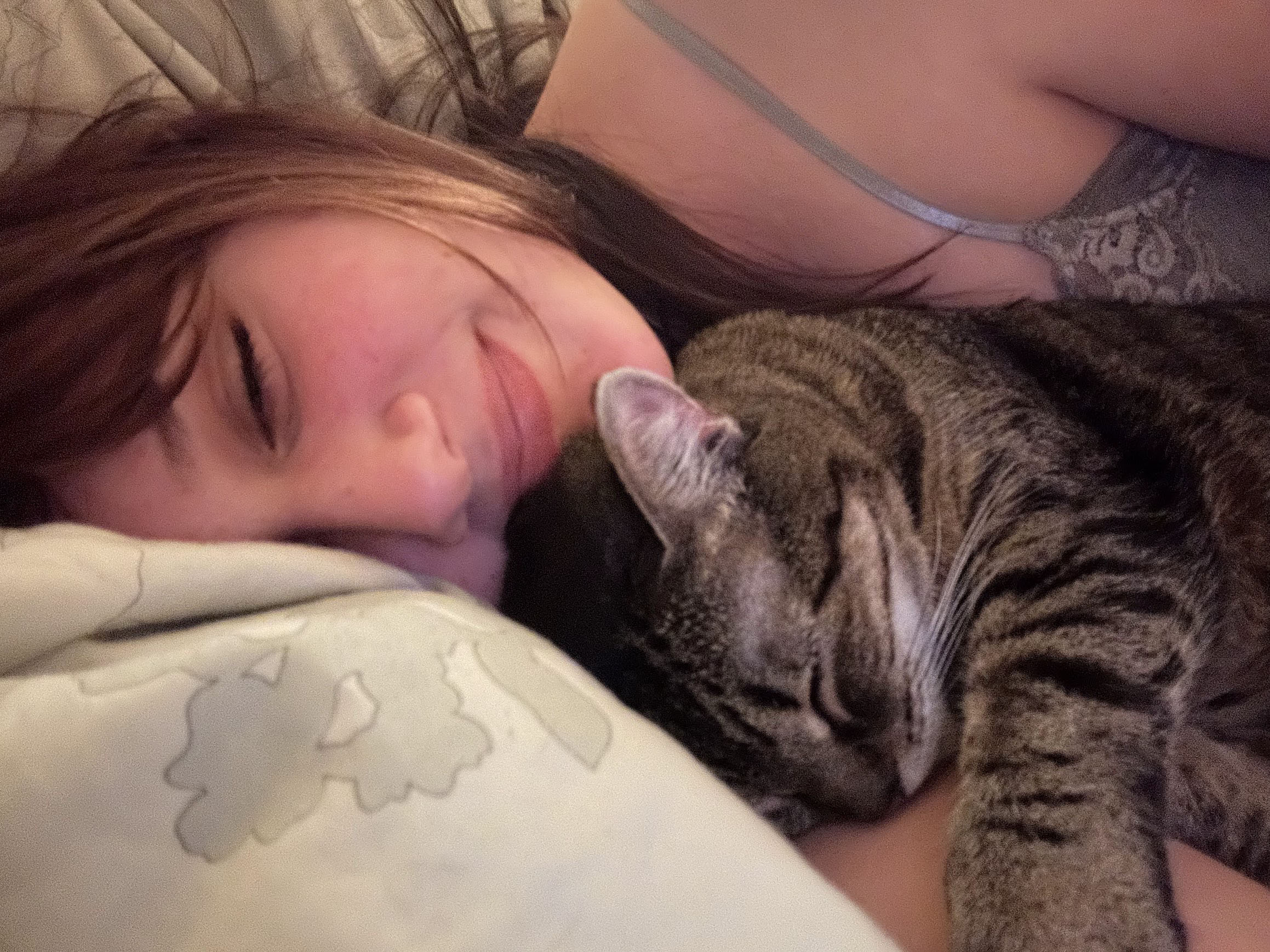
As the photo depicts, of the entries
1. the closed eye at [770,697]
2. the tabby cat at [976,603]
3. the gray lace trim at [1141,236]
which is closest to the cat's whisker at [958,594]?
the tabby cat at [976,603]

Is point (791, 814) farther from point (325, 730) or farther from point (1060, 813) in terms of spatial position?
point (325, 730)

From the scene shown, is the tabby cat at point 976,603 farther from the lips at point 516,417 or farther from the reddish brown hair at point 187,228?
the reddish brown hair at point 187,228

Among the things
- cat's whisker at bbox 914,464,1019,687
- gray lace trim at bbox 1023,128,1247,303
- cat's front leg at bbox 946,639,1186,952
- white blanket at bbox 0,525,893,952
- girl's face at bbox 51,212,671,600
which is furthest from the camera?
gray lace trim at bbox 1023,128,1247,303

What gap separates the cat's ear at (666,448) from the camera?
82cm

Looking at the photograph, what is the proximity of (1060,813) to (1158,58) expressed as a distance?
811 millimetres

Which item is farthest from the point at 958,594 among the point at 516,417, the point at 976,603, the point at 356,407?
the point at 356,407

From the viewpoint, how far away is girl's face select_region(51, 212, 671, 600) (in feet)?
2.61

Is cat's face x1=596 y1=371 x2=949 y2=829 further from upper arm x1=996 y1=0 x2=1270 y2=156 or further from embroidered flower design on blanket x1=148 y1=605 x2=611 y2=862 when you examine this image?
upper arm x1=996 y1=0 x2=1270 y2=156

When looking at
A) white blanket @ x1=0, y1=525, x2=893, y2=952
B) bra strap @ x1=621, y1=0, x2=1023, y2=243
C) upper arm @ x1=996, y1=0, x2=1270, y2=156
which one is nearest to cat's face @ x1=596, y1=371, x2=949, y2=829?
Result: white blanket @ x1=0, y1=525, x2=893, y2=952

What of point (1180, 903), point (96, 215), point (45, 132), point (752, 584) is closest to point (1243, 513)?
point (1180, 903)

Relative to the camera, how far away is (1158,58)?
1.00 metres

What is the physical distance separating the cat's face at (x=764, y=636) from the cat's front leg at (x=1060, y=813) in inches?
3.0

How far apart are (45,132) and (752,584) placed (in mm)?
1110

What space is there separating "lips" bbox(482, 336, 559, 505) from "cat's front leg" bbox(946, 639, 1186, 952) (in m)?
0.48
